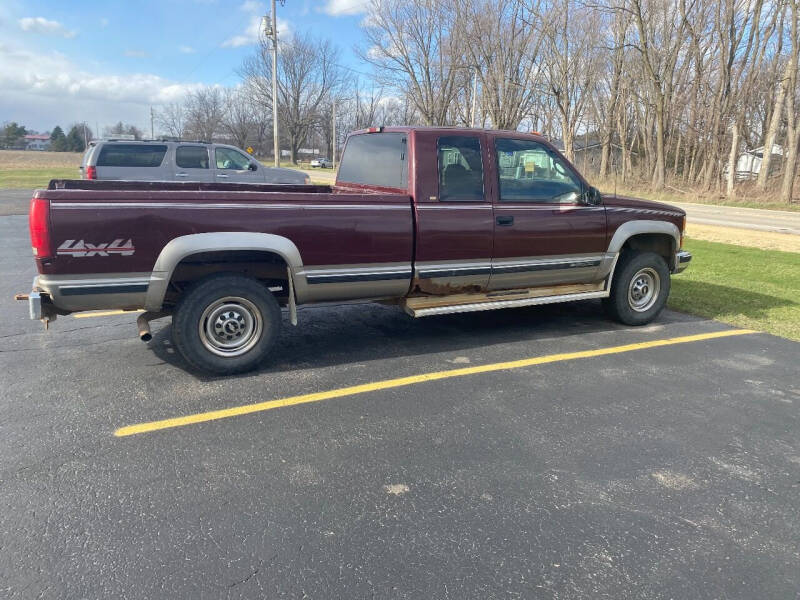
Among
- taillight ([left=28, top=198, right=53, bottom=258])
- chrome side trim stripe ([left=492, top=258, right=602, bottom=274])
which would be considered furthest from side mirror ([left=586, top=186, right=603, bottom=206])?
taillight ([left=28, top=198, right=53, bottom=258])

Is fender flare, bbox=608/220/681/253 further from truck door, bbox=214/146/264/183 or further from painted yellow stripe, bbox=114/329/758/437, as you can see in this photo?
truck door, bbox=214/146/264/183

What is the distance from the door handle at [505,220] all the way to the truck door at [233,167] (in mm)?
9973

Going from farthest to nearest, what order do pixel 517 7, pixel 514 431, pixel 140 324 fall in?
pixel 517 7
pixel 140 324
pixel 514 431

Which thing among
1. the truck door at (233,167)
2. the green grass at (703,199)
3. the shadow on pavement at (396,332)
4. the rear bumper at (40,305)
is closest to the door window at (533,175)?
the shadow on pavement at (396,332)

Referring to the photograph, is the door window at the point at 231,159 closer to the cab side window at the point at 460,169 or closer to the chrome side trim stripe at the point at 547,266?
the cab side window at the point at 460,169

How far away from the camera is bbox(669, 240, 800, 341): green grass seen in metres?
6.77

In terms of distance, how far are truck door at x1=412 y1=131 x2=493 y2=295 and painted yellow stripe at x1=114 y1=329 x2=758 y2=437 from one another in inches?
A: 34.3

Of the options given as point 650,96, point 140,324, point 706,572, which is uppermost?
point 650,96

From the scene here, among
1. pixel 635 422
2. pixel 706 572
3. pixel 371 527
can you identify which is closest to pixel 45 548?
pixel 371 527

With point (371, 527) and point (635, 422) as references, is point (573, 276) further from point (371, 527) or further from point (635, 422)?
point (371, 527)

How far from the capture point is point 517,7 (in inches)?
1150

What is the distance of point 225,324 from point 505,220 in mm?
2659

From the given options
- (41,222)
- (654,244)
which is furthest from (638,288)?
(41,222)

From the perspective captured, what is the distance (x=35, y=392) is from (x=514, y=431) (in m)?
3.38
